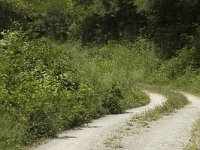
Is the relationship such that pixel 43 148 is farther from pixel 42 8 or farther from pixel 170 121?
pixel 42 8

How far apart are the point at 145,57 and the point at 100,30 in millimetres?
11005

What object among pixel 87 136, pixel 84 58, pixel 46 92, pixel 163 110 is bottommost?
pixel 163 110

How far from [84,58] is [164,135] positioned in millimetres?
15891

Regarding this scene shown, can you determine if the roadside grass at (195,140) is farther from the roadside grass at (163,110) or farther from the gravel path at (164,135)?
the roadside grass at (163,110)

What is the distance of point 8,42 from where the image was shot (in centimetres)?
2234

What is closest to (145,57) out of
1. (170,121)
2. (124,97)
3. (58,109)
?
(124,97)

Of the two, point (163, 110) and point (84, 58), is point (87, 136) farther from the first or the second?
point (84, 58)

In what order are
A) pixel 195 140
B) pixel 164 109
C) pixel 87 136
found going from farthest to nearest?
pixel 164 109 < pixel 87 136 < pixel 195 140

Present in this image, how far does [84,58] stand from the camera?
34.2 metres

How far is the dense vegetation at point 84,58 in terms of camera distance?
18.6 m

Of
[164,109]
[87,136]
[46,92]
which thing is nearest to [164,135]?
[87,136]

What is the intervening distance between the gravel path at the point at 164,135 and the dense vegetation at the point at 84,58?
9.87 feet

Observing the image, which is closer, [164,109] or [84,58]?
[164,109]

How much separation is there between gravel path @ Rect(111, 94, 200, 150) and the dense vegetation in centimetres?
301
